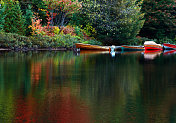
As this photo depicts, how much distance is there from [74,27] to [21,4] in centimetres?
685

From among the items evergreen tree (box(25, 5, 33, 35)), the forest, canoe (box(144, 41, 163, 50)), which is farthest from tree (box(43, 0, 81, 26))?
canoe (box(144, 41, 163, 50))

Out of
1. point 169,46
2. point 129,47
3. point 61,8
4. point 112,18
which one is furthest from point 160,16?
point 61,8

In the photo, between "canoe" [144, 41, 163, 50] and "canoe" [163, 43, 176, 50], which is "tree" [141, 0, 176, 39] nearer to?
"canoe" [163, 43, 176, 50]

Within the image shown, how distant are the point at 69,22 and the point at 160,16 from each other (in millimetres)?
13509

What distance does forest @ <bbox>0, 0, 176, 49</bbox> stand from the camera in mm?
44219

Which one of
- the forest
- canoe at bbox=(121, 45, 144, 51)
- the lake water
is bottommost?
canoe at bbox=(121, 45, 144, 51)

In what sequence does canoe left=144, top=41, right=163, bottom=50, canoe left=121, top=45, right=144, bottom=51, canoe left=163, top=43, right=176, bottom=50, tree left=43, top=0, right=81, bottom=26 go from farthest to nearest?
canoe left=163, top=43, right=176, bottom=50, canoe left=144, top=41, right=163, bottom=50, canoe left=121, top=45, right=144, bottom=51, tree left=43, top=0, right=81, bottom=26

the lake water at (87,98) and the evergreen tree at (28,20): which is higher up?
the evergreen tree at (28,20)

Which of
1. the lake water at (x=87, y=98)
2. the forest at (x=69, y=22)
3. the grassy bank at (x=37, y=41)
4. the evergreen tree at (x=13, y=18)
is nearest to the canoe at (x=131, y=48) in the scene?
the forest at (x=69, y=22)

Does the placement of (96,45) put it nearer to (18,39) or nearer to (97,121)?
(18,39)

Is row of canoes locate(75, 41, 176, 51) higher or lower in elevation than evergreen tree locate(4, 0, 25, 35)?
lower

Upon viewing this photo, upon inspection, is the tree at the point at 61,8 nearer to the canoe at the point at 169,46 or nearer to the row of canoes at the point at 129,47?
the row of canoes at the point at 129,47

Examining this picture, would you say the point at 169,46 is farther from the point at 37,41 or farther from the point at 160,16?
the point at 37,41

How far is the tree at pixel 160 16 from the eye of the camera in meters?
56.6
